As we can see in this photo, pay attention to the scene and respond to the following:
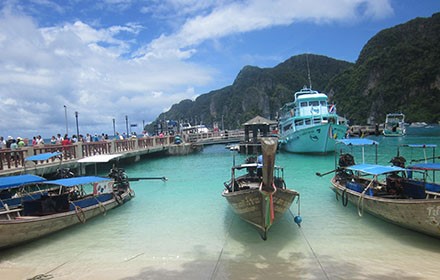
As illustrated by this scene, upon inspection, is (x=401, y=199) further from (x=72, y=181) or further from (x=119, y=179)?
(x=119, y=179)

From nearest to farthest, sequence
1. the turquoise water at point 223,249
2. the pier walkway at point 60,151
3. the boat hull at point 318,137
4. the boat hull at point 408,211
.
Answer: the turquoise water at point 223,249 → the boat hull at point 408,211 → the pier walkway at point 60,151 → the boat hull at point 318,137

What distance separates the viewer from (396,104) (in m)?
107

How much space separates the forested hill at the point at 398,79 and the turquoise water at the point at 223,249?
10439cm

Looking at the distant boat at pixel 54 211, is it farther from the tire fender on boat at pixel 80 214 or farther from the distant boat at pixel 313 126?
the distant boat at pixel 313 126

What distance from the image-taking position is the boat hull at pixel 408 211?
755cm

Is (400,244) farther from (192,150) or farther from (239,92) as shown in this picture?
(239,92)

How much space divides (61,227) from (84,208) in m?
1.09

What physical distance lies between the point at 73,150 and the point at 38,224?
12.0 meters

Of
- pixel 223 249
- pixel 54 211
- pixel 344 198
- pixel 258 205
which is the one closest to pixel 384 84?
pixel 344 198


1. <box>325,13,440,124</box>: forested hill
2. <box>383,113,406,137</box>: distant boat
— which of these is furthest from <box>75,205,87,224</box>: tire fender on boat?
<box>325,13,440,124</box>: forested hill

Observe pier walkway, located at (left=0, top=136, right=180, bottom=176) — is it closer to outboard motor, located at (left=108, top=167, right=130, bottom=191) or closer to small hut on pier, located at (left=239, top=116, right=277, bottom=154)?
outboard motor, located at (left=108, top=167, right=130, bottom=191)

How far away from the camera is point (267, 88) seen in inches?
7136

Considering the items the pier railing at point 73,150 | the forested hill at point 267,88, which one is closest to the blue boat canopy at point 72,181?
the pier railing at point 73,150

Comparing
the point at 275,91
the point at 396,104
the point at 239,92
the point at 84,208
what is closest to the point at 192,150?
the point at 84,208
